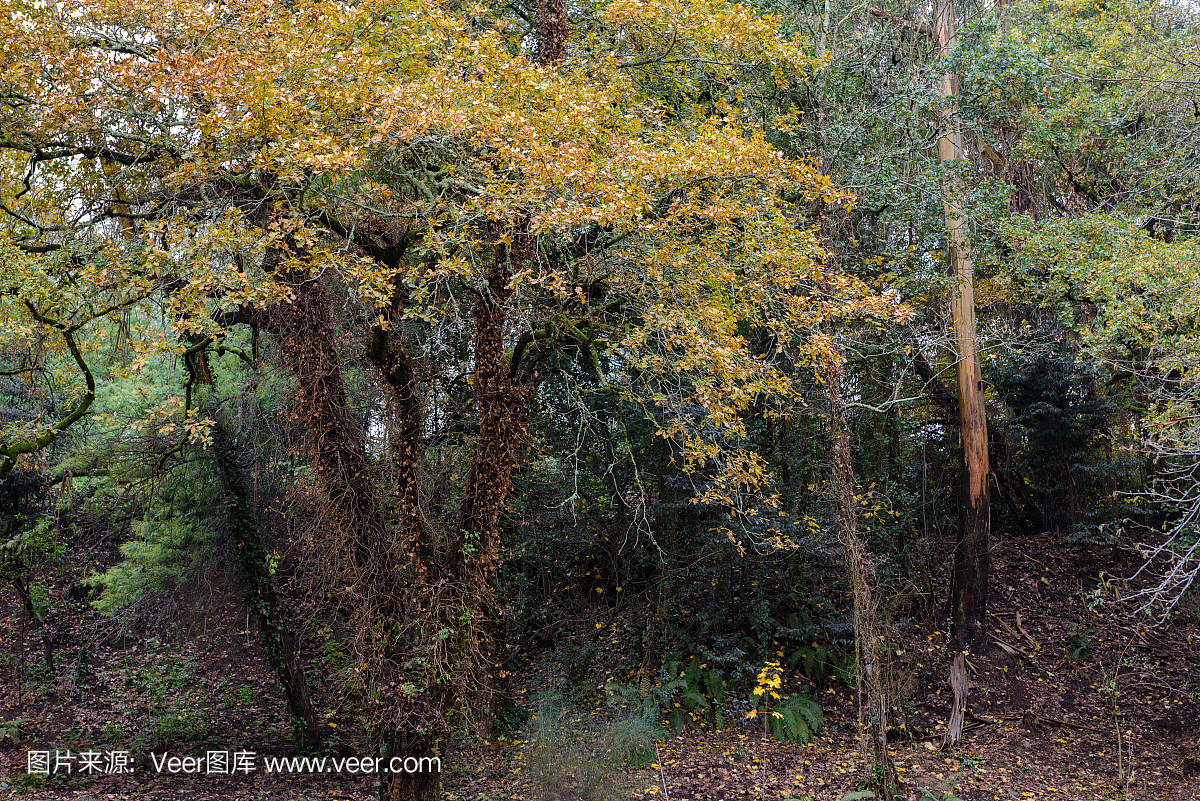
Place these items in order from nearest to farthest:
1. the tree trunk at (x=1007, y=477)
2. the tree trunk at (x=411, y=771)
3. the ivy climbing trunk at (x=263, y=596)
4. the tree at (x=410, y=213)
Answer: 1. the tree at (x=410, y=213)
2. the tree trunk at (x=411, y=771)
3. the ivy climbing trunk at (x=263, y=596)
4. the tree trunk at (x=1007, y=477)

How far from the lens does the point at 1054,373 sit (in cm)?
1167

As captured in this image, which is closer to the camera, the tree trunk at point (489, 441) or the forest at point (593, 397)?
the forest at point (593, 397)

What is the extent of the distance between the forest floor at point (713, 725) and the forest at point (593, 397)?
6 cm

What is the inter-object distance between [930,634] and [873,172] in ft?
20.7

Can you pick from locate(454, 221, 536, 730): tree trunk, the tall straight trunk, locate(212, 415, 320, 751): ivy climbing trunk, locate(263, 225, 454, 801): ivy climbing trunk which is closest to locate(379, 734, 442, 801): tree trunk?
locate(263, 225, 454, 801): ivy climbing trunk

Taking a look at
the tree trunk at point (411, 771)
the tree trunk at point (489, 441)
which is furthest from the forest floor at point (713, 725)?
the tree trunk at point (489, 441)

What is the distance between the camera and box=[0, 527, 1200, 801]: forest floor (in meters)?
8.05

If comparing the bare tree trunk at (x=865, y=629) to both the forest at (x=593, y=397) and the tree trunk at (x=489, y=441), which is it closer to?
the forest at (x=593, y=397)

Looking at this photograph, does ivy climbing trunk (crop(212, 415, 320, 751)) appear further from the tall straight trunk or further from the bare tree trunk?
the tall straight trunk

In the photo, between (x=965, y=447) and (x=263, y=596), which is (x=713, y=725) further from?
(x=263, y=596)

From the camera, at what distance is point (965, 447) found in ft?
34.0

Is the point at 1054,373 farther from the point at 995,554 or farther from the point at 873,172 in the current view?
the point at 873,172

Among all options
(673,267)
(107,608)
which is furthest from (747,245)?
(107,608)

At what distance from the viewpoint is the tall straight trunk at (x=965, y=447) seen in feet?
32.3
